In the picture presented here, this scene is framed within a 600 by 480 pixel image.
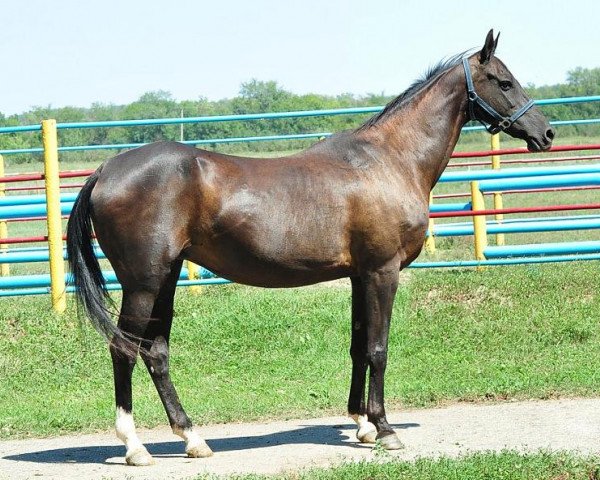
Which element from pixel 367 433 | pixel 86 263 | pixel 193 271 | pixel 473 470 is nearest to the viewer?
pixel 473 470

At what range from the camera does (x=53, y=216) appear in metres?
A: 10.2

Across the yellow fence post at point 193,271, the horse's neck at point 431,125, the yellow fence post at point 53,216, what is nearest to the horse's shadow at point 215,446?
the horse's neck at point 431,125

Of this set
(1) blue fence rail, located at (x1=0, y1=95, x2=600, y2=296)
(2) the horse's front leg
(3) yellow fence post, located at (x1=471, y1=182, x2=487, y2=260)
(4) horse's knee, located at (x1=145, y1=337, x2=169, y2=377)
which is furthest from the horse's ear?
(3) yellow fence post, located at (x1=471, y1=182, x2=487, y2=260)

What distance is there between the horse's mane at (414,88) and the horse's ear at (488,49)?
17cm

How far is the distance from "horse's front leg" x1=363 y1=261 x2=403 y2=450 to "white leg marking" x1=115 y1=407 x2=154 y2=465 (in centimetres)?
149

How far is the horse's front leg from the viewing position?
6578mm

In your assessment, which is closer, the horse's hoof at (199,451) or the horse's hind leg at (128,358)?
the horse's hind leg at (128,358)

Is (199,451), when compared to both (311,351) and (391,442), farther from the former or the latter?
(311,351)

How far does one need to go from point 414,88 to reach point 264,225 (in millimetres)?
1563

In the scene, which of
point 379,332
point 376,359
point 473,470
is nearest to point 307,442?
point 376,359

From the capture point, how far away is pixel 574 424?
22.5 feet

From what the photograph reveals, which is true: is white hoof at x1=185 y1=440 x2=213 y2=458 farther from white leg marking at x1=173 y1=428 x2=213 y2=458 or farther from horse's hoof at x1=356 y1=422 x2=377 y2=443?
horse's hoof at x1=356 y1=422 x2=377 y2=443

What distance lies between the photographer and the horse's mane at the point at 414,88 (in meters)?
7.07

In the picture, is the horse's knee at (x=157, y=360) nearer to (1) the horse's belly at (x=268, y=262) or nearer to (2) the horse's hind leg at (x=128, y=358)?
(2) the horse's hind leg at (x=128, y=358)
